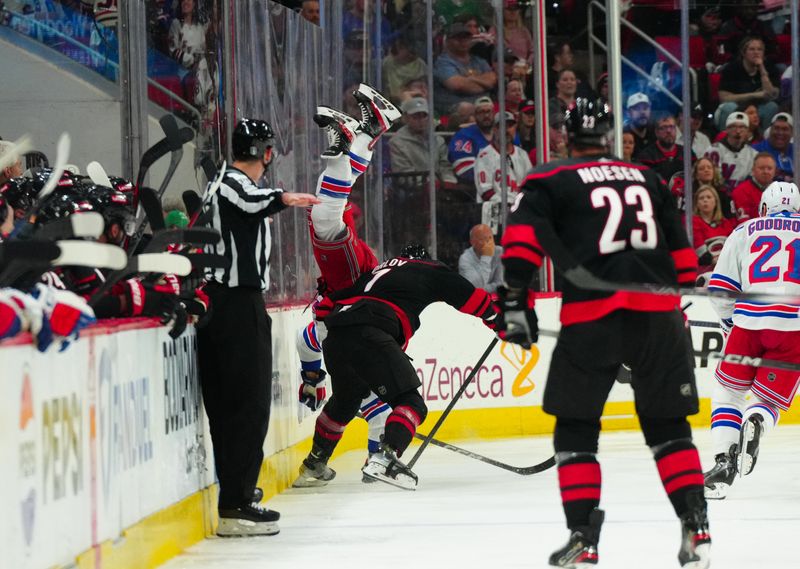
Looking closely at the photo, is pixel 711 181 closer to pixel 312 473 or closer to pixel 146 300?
pixel 312 473

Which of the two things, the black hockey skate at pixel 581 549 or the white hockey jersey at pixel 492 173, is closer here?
the black hockey skate at pixel 581 549

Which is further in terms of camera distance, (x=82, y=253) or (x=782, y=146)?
(x=782, y=146)

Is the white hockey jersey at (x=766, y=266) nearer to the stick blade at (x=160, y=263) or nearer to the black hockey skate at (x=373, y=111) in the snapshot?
the black hockey skate at (x=373, y=111)

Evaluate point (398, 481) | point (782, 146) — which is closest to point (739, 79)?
point (782, 146)

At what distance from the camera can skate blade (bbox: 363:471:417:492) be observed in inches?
210

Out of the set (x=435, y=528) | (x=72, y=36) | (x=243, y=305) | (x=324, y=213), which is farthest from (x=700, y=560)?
(x=72, y=36)

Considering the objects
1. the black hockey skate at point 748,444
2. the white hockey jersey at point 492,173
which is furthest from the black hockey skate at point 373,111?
the white hockey jersey at point 492,173

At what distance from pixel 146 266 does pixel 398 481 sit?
2.08 meters

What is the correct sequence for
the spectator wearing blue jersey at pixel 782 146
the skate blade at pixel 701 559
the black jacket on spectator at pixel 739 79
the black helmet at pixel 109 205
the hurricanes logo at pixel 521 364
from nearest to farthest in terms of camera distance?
the skate blade at pixel 701 559 → the black helmet at pixel 109 205 → the hurricanes logo at pixel 521 364 → the spectator wearing blue jersey at pixel 782 146 → the black jacket on spectator at pixel 739 79

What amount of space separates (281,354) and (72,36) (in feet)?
Result: 5.80

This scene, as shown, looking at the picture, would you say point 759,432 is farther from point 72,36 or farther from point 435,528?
point 72,36

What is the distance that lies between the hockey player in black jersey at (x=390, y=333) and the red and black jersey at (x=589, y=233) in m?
1.81

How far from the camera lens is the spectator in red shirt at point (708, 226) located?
8711 mm

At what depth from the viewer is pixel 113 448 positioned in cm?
354
